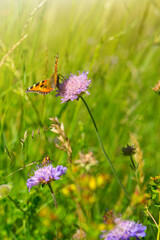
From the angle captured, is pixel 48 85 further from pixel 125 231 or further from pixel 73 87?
pixel 125 231

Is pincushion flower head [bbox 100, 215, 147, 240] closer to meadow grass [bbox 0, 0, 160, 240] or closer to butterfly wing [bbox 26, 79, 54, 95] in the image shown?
meadow grass [bbox 0, 0, 160, 240]

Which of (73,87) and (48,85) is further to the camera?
(48,85)

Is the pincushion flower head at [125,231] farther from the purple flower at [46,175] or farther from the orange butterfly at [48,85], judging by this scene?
the orange butterfly at [48,85]

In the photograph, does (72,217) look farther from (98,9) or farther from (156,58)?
(156,58)

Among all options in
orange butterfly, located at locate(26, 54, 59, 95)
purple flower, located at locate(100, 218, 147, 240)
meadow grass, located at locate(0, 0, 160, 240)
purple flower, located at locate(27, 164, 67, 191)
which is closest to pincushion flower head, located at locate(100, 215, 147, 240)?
purple flower, located at locate(100, 218, 147, 240)

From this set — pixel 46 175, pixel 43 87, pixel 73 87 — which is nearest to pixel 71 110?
pixel 43 87

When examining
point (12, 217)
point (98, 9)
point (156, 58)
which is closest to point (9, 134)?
point (12, 217)

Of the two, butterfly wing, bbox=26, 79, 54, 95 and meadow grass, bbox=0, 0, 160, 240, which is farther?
meadow grass, bbox=0, 0, 160, 240

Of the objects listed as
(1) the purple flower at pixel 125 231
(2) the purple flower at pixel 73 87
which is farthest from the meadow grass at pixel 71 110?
(1) the purple flower at pixel 125 231
